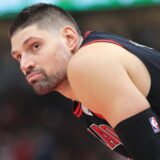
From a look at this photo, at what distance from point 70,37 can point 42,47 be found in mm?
203

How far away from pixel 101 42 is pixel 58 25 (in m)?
0.38

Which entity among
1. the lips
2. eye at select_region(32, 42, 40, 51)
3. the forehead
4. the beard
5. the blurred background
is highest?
the forehead

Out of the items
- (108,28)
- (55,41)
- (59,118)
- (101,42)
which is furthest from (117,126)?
(108,28)

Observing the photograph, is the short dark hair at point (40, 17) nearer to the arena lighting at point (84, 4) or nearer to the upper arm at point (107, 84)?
the upper arm at point (107, 84)

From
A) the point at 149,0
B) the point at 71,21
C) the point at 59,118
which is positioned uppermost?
the point at 71,21

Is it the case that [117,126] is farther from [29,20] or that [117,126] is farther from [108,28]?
[108,28]

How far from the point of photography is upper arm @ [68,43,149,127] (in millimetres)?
2213

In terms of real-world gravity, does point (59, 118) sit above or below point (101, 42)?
below

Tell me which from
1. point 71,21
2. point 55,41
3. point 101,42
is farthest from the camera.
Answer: point 71,21

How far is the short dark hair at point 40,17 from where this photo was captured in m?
2.71

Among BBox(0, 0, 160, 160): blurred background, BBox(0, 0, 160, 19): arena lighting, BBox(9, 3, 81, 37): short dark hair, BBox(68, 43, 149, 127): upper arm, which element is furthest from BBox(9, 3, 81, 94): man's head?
BBox(0, 0, 160, 19): arena lighting

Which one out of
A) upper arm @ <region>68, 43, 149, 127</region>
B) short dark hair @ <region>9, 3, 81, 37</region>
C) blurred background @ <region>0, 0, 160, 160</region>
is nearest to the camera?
upper arm @ <region>68, 43, 149, 127</region>

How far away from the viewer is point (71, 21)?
2.87 metres

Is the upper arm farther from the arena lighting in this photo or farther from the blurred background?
A: the arena lighting
